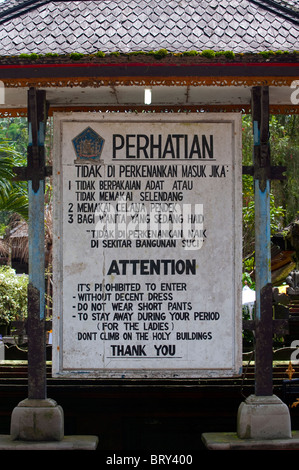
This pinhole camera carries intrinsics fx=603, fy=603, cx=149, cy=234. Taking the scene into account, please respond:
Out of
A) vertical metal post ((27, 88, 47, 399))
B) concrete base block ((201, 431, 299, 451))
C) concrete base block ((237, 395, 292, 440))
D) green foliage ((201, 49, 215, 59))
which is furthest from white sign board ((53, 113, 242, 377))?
green foliage ((201, 49, 215, 59))

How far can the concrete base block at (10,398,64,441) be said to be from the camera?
616 centimetres

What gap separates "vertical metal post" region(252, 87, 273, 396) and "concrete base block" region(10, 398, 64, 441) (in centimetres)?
212

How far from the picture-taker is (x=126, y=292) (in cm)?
637

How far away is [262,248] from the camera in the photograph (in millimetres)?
6383

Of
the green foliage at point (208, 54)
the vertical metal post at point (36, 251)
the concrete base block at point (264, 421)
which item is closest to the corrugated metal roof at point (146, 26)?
the green foliage at point (208, 54)

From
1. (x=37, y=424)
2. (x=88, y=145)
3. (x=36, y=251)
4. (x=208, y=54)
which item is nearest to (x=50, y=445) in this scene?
(x=37, y=424)

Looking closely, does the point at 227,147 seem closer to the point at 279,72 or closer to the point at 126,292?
the point at 279,72

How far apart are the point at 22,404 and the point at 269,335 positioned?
268 cm

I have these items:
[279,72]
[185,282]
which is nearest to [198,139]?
[279,72]

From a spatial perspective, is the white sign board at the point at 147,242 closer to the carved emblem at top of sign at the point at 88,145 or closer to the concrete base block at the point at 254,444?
the carved emblem at top of sign at the point at 88,145

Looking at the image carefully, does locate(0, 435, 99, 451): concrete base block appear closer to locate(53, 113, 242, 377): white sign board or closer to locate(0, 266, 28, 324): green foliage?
locate(53, 113, 242, 377): white sign board

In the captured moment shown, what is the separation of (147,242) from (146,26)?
2.27 meters

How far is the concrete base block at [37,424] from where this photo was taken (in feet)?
20.2

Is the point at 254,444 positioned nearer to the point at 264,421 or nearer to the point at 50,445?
the point at 264,421
